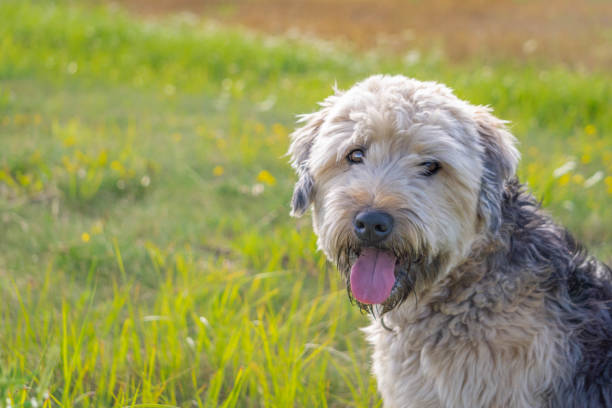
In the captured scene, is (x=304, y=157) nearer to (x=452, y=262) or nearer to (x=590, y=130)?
(x=452, y=262)

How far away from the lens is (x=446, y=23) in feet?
58.0

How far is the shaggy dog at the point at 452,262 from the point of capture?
261 centimetres

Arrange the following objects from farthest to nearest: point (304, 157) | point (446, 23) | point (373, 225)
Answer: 1. point (446, 23)
2. point (304, 157)
3. point (373, 225)

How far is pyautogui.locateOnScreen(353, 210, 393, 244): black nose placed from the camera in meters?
2.57

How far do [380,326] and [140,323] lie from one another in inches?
64.8

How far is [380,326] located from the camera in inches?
120

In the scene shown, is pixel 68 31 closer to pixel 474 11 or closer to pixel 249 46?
pixel 249 46

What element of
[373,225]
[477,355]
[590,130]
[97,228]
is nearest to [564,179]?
[590,130]

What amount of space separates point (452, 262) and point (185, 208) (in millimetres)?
3623

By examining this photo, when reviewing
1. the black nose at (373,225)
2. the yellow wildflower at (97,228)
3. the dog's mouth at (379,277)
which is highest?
the black nose at (373,225)

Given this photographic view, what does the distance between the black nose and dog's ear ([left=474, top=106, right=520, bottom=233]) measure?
46cm

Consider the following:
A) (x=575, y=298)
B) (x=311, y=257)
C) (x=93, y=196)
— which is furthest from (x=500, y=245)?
(x=93, y=196)

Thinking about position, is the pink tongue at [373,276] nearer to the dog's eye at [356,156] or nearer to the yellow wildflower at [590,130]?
the dog's eye at [356,156]

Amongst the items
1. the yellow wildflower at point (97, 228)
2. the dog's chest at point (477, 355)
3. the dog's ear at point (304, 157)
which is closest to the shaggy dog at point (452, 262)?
the dog's chest at point (477, 355)
